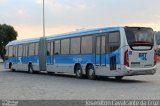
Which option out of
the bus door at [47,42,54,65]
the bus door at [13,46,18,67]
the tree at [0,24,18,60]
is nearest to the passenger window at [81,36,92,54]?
the bus door at [47,42,54,65]

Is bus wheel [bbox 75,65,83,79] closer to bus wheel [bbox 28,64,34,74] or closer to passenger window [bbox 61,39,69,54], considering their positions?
passenger window [bbox 61,39,69,54]

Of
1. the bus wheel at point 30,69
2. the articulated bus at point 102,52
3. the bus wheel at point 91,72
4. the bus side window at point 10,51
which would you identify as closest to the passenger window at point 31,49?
the bus wheel at point 30,69

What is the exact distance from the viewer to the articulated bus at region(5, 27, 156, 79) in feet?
73.8

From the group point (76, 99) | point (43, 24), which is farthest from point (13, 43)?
point (76, 99)

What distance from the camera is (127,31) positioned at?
74.2 feet

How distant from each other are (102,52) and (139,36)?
91.5 inches

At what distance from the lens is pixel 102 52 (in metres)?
24.2

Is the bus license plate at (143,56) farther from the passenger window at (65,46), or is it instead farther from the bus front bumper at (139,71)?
the passenger window at (65,46)

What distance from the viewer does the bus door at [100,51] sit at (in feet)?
78.8

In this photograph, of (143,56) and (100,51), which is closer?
(143,56)

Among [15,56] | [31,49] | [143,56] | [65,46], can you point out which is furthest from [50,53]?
[143,56]

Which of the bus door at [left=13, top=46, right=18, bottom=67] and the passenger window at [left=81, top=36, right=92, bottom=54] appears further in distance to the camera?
the bus door at [left=13, top=46, right=18, bottom=67]

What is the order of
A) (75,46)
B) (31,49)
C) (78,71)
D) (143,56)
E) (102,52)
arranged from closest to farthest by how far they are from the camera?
(143,56)
(102,52)
(78,71)
(75,46)
(31,49)

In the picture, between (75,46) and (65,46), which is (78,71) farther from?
(65,46)
